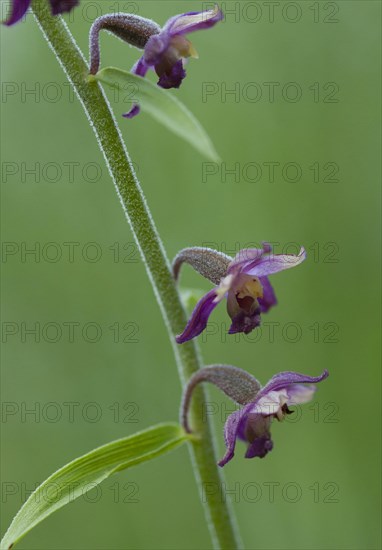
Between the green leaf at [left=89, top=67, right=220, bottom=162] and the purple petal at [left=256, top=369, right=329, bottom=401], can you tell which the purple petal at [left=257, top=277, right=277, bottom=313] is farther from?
the green leaf at [left=89, top=67, right=220, bottom=162]

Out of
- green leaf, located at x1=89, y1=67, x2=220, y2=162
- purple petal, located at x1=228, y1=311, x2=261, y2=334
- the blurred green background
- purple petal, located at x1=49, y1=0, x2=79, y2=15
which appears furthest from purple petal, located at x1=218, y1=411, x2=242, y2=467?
the blurred green background

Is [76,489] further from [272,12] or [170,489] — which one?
[272,12]

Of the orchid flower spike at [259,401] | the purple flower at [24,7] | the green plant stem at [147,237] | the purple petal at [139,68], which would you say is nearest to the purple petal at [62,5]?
the purple flower at [24,7]

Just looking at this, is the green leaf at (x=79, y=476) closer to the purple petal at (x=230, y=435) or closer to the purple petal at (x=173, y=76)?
the purple petal at (x=230, y=435)

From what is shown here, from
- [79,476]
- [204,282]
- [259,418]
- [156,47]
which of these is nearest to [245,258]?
[259,418]

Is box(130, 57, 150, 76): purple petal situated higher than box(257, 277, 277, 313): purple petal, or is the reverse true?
box(130, 57, 150, 76): purple petal

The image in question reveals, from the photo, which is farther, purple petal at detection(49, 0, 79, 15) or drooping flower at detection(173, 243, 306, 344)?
drooping flower at detection(173, 243, 306, 344)
